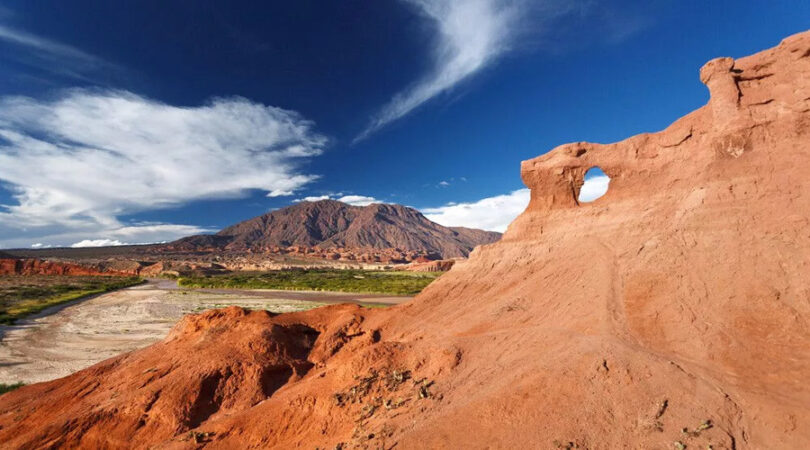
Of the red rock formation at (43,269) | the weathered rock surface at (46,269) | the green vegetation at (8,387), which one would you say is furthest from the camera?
the weathered rock surface at (46,269)

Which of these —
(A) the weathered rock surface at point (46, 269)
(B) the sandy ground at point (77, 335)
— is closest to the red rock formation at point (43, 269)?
(A) the weathered rock surface at point (46, 269)

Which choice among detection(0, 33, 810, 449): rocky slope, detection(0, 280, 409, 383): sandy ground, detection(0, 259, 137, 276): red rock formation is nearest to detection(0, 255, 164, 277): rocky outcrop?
detection(0, 259, 137, 276): red rock formation

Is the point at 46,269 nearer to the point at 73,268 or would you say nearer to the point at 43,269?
the point at 43,269

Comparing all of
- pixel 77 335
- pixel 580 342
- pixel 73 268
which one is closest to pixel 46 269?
pixel 73 268

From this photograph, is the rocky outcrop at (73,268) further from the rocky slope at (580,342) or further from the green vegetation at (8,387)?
the rocky slope at (580,342)

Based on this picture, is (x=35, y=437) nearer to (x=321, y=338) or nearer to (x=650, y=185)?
(x=321, y=338)

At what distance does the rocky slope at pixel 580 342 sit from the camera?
834cm

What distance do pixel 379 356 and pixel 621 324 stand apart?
7.35m

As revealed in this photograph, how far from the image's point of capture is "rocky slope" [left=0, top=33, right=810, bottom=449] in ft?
27.4

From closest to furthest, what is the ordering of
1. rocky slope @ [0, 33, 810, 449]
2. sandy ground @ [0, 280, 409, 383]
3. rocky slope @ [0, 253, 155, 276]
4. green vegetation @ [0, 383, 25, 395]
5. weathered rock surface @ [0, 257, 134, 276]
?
rocky slope @ [0, 33, 810, 449], green vegetation @ [0, 383, 25, 395], sandy ground @ [0, 280, 409, 383], weathered rock surface @ [0, 257, 134, 276], rocky slope @ [0, 253, 155, 276]

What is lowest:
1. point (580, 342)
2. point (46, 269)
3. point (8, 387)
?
point (8, 387)

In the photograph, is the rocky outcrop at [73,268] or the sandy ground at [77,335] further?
the rocky outcrop at [73,268]

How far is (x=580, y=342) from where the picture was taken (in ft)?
34.0

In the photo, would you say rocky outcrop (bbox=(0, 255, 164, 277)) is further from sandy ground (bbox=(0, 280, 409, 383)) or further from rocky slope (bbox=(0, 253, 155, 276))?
sandy ground (bbox=(0, 280, 409, 383))
